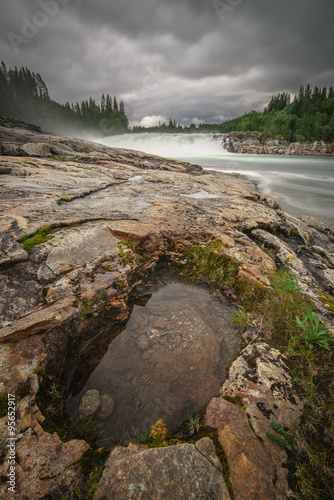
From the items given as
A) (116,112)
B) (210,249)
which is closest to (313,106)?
(116,112)

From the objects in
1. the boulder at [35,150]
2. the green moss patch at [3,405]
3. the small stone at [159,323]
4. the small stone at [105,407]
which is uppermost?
the boulder at [35,150]

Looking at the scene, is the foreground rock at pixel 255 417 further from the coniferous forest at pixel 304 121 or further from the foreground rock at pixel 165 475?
the coniferous forest at pixel 304 121

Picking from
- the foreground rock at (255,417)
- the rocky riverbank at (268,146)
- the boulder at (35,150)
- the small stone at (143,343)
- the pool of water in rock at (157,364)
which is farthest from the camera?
the rocky riverbank at (268,146)

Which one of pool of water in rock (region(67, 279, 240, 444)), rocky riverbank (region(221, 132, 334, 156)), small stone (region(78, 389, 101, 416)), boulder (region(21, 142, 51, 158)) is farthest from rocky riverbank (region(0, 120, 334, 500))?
rocky riverbank (region(221, 132, 334, 156))

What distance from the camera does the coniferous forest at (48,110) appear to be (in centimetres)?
8112

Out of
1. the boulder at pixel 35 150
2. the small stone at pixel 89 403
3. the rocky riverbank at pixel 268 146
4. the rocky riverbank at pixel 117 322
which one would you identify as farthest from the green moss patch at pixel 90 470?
the rocky riverbank at pixel 268 146

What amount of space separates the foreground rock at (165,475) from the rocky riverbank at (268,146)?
98757 mm

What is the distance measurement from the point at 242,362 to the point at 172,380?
831 millimetres

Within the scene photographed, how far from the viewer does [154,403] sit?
220 centimetres

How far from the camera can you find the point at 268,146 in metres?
86.5

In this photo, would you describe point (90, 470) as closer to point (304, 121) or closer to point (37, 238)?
point (37, 238)

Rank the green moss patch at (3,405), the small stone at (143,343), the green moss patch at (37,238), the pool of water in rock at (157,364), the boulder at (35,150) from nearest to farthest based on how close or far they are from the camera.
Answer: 1. the green moss patch at (3,405)
2. the pool of water in rock at (157,364)
3. the small stone at (143,343)
4. the green moss patch at (37,238)
5. the boulder at (35,150)

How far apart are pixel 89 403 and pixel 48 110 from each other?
412ft

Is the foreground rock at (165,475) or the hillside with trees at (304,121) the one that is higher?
the hillside with trees at (304,121)
